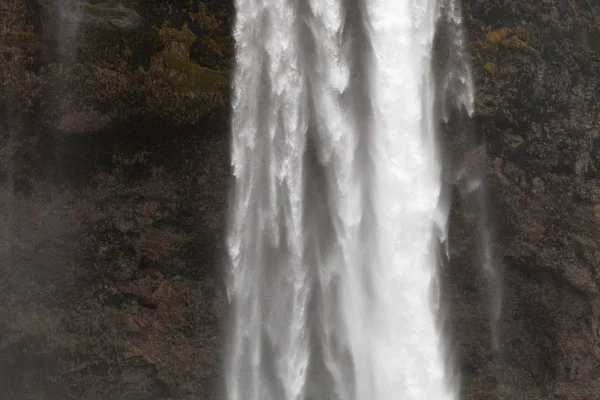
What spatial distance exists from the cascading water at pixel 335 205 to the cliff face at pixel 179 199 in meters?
0.59

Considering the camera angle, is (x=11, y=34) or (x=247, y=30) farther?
(x=247, y=30)

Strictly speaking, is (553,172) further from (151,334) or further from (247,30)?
(151,334)

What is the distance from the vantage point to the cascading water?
12695 millimetres

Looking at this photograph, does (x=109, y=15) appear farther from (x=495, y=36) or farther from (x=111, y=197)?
(x=495, y=36)

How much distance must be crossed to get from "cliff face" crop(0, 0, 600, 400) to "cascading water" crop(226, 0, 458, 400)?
593mm

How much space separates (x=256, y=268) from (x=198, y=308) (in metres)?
1.59

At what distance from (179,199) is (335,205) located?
3.48 m

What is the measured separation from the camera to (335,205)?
42.7 feet

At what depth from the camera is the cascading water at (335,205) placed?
1270cm

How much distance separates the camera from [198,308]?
42.8ft

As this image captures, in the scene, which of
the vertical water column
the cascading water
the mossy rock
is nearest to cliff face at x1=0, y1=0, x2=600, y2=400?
the mossy rock

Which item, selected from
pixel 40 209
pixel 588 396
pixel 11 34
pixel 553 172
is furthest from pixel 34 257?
pixel 588 396

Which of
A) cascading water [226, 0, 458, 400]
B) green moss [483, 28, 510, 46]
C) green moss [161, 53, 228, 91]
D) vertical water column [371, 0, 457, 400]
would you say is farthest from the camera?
green moss [483, 28, 510, 46]

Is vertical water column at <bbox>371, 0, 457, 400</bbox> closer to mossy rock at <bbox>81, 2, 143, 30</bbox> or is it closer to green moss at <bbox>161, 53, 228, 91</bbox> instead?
green moss at <bbox>161, 53, 228, 91</bbox>
